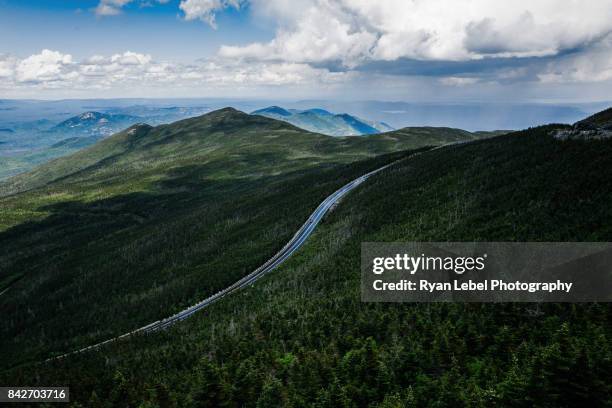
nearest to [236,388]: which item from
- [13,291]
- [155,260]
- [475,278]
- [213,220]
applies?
[475,278]

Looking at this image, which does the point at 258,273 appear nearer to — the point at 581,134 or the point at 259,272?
the point at 259,272

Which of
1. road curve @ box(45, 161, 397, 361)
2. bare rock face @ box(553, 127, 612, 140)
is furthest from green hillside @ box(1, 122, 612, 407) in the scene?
road curve @ box(45, 161, 397, 361)

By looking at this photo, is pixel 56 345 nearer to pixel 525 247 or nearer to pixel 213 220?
pixel 213 220

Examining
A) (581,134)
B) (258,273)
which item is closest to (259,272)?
(258,273)

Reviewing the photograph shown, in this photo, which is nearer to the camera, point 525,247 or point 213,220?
point 525,247

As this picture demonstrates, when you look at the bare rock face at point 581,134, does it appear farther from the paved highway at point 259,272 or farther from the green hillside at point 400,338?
the paved highway at point 259,272

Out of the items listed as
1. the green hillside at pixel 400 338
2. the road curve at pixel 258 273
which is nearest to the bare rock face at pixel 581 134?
the green hillside at pixel 400 338

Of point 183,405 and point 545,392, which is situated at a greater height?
point 545,392

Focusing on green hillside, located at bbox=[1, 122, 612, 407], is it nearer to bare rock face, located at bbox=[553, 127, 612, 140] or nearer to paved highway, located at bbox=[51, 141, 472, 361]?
bare rock face, located at bbox=[553, 127, 612, 140]

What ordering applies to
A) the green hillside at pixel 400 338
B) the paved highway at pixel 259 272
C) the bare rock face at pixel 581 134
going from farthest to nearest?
the bare rock face at pixel 581 134, the paved highway at pixel 259 272, the green hillside at pixel 400 338
